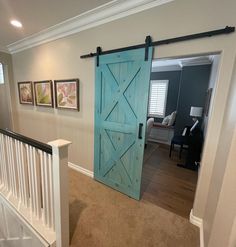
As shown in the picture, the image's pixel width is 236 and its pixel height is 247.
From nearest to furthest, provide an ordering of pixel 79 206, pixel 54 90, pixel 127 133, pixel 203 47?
pixel 203 47 → pixel 79 206 → pixel 127 133 → pixel 54 90

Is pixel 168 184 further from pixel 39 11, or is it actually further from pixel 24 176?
pixel 39 11

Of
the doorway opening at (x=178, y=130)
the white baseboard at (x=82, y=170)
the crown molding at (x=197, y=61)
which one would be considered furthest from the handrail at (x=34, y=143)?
the crown molding at (x=197, y=61)

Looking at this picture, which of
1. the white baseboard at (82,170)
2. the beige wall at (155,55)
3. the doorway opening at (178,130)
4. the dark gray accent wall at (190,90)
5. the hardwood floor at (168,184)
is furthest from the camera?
the dark gray accent wall at (190,90)

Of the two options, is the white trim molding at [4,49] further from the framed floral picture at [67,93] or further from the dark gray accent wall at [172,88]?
the dark gray accent wall at [172,88]

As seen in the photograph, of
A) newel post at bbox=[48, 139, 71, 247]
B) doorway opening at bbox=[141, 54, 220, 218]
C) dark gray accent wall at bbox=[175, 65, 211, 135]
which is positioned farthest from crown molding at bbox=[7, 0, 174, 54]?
dark gray accent wall at bbox=[175, 65, 211, 135]

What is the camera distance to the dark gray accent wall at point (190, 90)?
13.8 ft

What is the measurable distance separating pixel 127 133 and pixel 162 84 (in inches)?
167

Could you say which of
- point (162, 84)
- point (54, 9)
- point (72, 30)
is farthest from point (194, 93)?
point (54, 9)

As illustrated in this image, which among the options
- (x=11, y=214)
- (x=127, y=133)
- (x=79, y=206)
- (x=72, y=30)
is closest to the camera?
(x=11, y=214)

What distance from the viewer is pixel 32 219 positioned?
61.3 inches

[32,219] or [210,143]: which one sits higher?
[210,143]

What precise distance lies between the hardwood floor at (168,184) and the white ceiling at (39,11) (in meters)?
2.91

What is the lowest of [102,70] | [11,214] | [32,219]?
[11,214]

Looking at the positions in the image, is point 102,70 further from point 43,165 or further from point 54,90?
point 43,165
